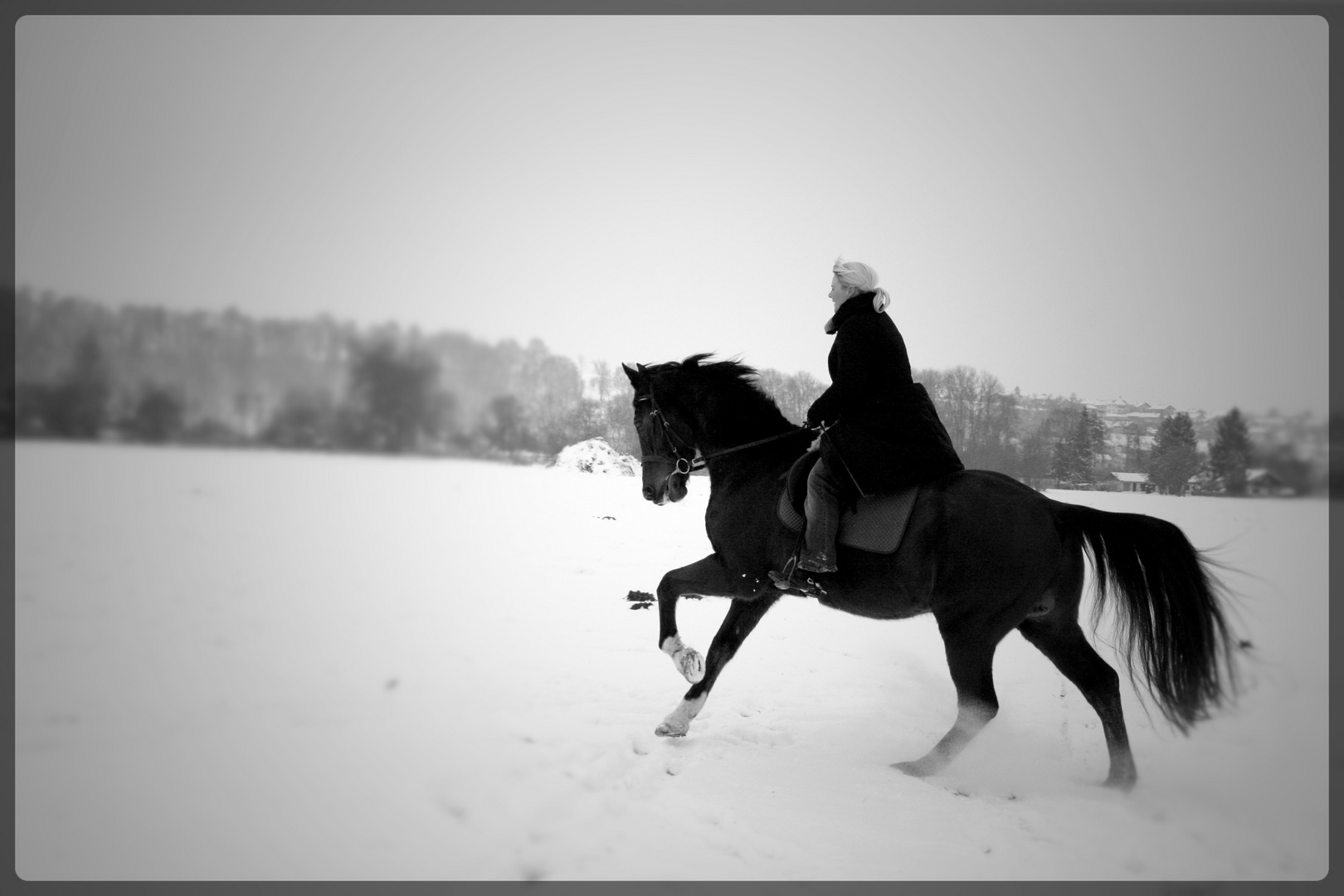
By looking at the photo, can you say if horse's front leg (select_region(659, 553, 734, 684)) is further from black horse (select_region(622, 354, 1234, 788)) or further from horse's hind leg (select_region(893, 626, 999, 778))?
horse's hind leg (select_region(893, 626, 999, 778))

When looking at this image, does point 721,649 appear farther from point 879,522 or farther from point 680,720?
point 879,522

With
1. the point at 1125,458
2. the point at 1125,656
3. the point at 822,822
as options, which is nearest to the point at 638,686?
the point at 822,822

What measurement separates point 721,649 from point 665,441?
1585mm

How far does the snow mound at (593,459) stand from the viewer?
736 centimetres

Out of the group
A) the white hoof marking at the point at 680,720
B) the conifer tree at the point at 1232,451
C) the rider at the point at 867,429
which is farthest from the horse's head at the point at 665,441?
the conifer tree at the point at 1232,451

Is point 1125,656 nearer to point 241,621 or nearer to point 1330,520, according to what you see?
point 1330,520

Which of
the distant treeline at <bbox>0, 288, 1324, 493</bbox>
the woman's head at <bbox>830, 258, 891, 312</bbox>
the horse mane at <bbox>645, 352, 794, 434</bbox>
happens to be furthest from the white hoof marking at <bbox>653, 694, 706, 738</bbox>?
the woman's head at <bbox>830, 258, 891, 312</bbox>

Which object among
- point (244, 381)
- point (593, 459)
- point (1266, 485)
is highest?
point (244, 381)

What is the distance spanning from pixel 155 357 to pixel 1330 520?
765cm

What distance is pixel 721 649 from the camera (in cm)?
437

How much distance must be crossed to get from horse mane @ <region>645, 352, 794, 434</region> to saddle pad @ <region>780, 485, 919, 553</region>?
3.17ft

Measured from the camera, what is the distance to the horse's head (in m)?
4.88

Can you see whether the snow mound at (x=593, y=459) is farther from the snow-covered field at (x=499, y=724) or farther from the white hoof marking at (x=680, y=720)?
the white hoof marking at (x=680, y=720)

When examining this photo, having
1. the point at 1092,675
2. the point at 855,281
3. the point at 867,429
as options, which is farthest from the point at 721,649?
the point at 855,281
